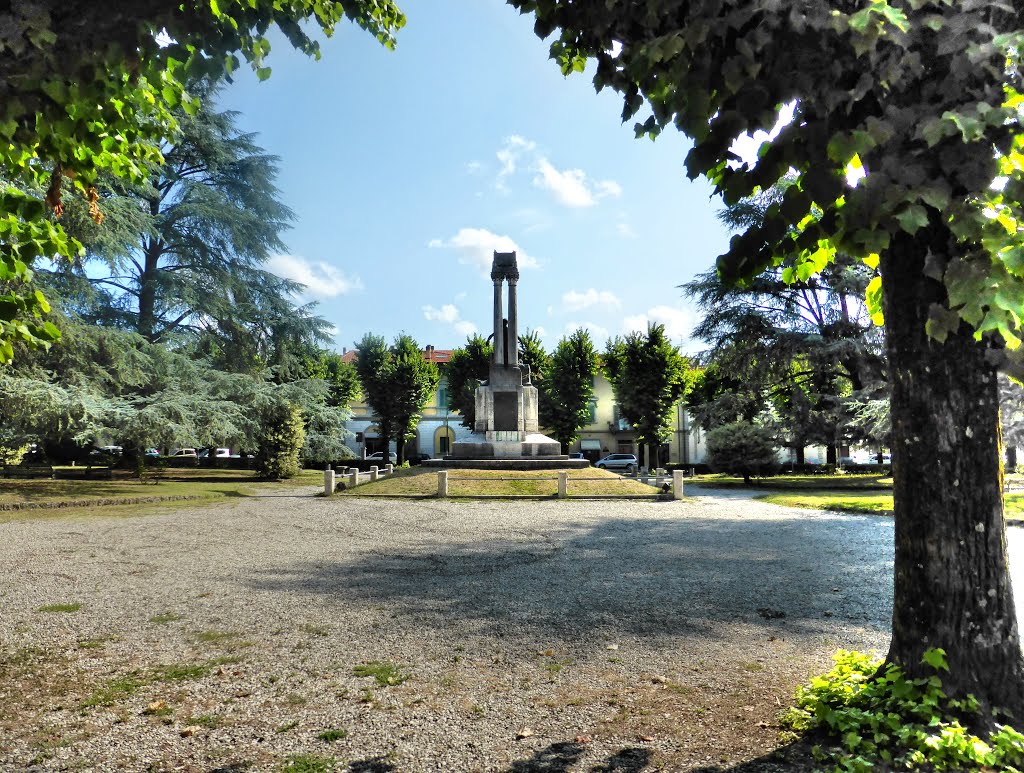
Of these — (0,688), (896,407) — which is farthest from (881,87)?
(0,688)

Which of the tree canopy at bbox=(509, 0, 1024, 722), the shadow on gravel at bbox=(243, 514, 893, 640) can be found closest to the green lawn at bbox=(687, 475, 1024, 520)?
the shadow on gravel at bbox=(243, 514, 893, 640)

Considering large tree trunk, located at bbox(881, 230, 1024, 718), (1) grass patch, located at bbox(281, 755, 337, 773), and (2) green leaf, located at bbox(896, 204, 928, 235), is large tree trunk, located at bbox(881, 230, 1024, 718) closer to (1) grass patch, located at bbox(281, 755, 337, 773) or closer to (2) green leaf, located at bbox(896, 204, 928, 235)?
(2) green leaf, located at bbox(896, 204, 928, 235)

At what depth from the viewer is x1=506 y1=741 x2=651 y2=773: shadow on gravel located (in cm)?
284

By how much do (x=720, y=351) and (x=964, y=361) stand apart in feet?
87.0

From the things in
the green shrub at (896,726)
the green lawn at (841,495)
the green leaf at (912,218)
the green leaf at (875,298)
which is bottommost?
the green lawn at (841,495)

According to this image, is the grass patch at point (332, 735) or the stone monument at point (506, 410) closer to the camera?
the grass patch at point (332, 735)

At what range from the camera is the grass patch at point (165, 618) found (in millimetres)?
5203

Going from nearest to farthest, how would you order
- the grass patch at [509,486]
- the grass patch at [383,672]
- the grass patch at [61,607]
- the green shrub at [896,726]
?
the green shrub at [896,726], the grass patch at [383,672], the grass patch at [61,607], the grass patch at [509,486]

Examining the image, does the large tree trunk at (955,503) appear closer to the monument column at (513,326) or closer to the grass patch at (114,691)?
the grass patch at (114,691)

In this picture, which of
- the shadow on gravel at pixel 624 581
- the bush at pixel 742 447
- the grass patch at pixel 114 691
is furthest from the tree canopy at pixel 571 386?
the grass patch at pixel 114 691

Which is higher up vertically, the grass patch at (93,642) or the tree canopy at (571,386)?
the tree canopy at (571,386)

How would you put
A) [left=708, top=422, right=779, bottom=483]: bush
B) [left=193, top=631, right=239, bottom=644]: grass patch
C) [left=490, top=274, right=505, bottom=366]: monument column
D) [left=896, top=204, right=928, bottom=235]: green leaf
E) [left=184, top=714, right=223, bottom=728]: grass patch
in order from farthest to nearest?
1. [left=708, top=422, right=779, bottom=483]: bush
2. [left=490, top=274, right=505, bottom=366]: monument column
3. [left=193, top=631, right=239, bottom=644]: grass patch
4. [left=184, top=714, right=223, bottom=728]: grass patch
5. [left=896, top=204, right=928, bottom=235]: green leaf

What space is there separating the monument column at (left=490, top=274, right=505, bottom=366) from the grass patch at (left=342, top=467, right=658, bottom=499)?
288 inches

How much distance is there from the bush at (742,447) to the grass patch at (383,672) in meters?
26.0
